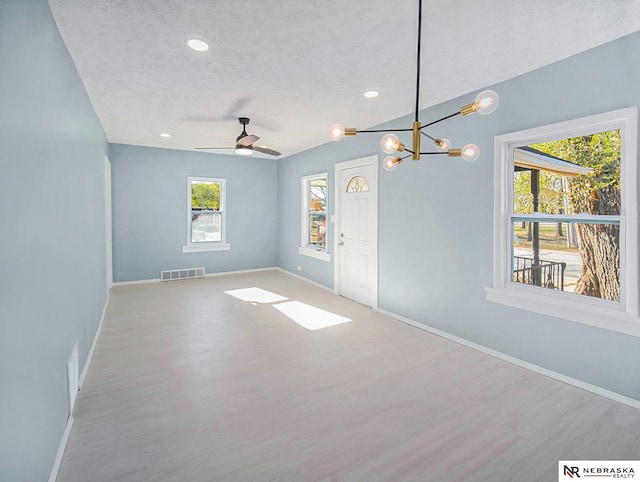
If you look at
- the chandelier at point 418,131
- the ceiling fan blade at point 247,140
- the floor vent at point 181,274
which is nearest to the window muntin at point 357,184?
the ceiling fan blade at point 247,140

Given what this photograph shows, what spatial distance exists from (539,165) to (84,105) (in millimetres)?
4395

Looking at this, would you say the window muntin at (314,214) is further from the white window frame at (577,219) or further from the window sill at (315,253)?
the white window frame at (577,219)

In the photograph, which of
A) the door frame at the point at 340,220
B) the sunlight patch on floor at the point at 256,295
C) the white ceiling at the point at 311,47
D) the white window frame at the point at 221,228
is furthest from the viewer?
the white window frame at the point at 221,228

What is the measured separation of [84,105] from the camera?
3223mm

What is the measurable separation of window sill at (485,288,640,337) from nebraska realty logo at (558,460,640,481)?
0.95m

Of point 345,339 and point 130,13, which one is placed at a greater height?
point 130,13

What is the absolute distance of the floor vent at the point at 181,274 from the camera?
652 centimetres

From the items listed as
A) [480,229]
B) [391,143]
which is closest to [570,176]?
[480,229]

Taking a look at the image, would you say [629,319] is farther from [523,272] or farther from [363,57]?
[363,57]

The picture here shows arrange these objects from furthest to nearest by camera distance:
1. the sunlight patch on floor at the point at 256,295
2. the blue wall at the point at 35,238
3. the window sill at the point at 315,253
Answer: the window sill at the point at 315,253 < the sunlight patch on floor at the point at 256,295 < the blue wall at the point at 35,238

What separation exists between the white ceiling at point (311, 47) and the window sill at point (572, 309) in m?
1.99

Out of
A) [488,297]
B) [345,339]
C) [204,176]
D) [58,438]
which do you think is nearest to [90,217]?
[58,438]

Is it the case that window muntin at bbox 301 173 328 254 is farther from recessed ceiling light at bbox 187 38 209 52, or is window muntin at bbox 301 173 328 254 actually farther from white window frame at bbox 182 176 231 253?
recessed ceiling light at bbox 187 38 209 52

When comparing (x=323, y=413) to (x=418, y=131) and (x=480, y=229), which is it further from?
(x=480, y=229)
